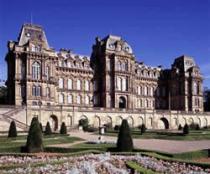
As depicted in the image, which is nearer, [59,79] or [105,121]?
[105,121]

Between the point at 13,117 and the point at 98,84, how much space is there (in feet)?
85.4

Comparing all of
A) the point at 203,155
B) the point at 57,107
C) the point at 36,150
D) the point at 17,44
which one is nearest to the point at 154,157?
the point at 203,155

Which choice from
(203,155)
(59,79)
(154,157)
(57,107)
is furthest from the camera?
(59,79)

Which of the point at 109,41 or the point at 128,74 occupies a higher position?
the point at 109,41

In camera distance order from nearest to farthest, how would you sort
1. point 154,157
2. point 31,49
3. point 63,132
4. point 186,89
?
1. point 154,157
2. point 63,132
3. point 31,49
4. point 186,89

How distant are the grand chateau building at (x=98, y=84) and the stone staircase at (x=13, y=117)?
1489 mm

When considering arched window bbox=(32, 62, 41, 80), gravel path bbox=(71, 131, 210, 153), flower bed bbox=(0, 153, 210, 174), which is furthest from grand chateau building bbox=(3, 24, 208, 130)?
flower bed bbox=(0, 153, 210, 174)

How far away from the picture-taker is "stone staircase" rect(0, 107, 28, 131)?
48.2m

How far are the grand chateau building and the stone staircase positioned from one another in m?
1.49

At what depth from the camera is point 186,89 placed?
8419 cm

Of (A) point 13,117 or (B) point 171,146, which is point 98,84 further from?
(B) point 171,146

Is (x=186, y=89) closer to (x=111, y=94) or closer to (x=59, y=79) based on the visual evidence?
(x=111, y=94)

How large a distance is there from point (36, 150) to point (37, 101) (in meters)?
38.1

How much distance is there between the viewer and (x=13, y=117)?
172ft
